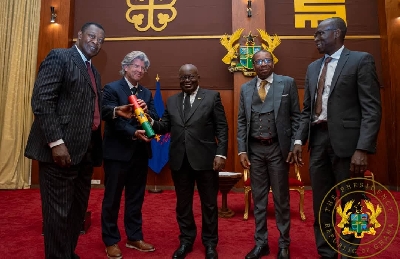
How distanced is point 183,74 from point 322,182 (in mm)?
1293

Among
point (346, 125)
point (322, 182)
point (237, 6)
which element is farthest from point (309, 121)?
point (237, 6)

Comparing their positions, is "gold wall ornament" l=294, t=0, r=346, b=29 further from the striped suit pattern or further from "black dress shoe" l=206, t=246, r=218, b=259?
the striped suit pattern

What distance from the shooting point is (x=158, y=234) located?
2936mm

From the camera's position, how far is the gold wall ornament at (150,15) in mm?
5945

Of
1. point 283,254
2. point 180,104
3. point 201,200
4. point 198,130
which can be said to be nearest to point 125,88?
point 180,104

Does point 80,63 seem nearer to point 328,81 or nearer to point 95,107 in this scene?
point 95,107

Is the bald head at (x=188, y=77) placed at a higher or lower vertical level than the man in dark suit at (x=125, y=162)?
higher

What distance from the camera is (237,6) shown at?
5.65 meters

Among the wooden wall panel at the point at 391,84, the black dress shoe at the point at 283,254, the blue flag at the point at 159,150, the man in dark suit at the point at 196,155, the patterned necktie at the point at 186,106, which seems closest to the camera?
the black dress shoe at the point at 283,254

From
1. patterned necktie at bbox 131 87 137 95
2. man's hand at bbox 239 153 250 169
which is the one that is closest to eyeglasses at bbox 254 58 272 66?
man's hand at bbox 239 153 250 169

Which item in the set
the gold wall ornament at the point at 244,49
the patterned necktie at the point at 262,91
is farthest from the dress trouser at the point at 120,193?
the gold wall ornament at the point at 244,49

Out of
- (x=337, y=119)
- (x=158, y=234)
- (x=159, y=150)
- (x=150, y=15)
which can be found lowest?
(x=158, y=234)

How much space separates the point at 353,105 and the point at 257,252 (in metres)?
1.23

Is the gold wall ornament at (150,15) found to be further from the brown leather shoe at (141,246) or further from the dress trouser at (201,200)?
the brown leather shoe at (141,246)
